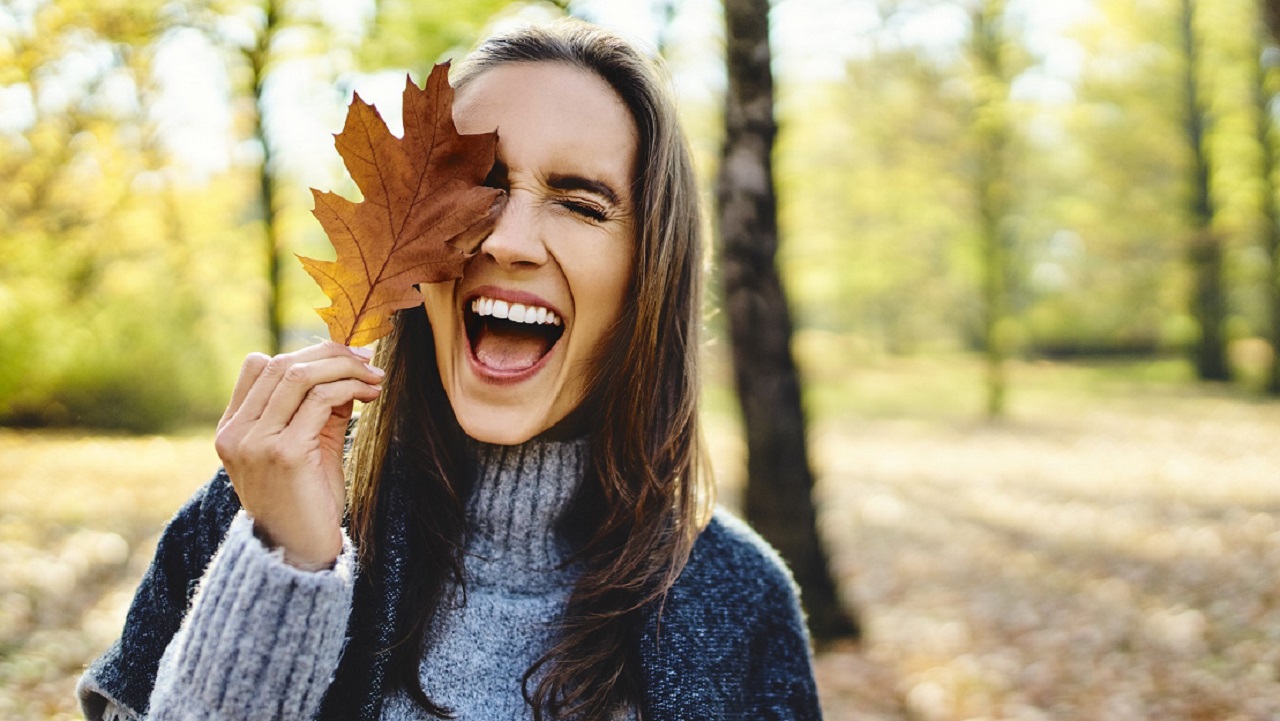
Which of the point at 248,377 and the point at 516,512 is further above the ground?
the point at 248,377

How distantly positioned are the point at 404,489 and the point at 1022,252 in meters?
30.1

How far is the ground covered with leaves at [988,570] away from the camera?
4895 mm

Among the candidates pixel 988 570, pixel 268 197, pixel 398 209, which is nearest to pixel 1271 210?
pixel 988 570

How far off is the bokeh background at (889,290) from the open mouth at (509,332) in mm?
640

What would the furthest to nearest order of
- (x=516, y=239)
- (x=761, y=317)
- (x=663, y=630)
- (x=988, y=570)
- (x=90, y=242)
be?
(x=90, y=242) → (x=988, y=570) → (x=761, y=317) → (x=663, y=630) → (x=516, y=239)

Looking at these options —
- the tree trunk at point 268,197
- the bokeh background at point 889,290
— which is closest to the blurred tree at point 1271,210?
the bokeh background at point 889,290

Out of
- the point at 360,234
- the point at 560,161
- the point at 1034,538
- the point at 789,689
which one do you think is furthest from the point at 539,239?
the point at 1034,538

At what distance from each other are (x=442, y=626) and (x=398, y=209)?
30.5 inches

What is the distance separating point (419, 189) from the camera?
3.95ft

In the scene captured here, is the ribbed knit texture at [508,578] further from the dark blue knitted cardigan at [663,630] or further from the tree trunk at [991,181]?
the tree trunk at [991,181]

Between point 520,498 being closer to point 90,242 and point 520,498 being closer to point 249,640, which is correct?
point 249,640

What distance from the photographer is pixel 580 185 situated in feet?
4.56

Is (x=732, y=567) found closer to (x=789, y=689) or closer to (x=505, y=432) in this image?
(x=789, y=689)

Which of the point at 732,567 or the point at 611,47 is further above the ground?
the point at 611,47
